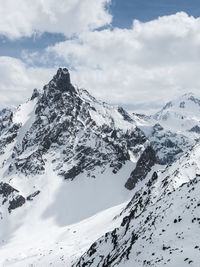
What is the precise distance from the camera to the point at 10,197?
187 meters

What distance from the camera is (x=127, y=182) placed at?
195750 millimetres

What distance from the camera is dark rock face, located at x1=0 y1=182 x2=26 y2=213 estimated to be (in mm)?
183750

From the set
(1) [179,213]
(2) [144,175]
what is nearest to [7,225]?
(2) [144,175]

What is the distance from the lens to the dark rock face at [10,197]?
603ft

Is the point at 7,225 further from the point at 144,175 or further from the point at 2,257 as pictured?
the point at 144,175

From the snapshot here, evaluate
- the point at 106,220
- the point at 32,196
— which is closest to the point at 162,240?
the point at 106,220

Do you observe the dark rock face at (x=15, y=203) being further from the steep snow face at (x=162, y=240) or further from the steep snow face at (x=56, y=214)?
the steep snow face at (x=162, y=240)

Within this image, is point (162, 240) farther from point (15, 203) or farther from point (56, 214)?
point (15, 203)

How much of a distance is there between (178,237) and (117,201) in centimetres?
15101

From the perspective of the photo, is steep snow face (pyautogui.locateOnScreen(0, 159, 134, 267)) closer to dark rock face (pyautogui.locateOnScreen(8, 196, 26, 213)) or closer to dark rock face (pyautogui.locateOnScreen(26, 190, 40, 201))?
dark rock face (pyautogui.locateOnScreen(26, 190, 40, 201))

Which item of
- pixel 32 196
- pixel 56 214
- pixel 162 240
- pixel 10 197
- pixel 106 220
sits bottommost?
pixel 162 240

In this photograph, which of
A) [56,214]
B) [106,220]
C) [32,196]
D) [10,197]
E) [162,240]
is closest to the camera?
[162,240]

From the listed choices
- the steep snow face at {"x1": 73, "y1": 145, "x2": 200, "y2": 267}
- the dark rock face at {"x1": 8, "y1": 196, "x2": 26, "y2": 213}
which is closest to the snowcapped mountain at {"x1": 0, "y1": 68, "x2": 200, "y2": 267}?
the steep snow face at {"x1": 73, "y1": 145, "x2": 200, "y2": 267}

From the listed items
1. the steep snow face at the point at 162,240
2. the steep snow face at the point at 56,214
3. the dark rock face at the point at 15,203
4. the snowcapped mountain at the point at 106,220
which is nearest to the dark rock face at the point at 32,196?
the steep snow face at the point at 56,214
